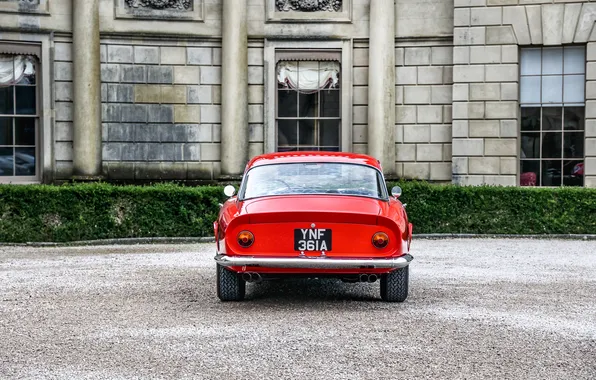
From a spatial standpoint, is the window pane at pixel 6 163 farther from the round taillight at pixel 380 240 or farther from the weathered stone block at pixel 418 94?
the round taillight at pixel 380 240

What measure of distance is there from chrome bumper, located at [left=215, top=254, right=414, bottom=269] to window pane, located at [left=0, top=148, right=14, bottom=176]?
1387 centimetres

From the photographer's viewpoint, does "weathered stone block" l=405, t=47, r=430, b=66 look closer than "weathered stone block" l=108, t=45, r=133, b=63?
No

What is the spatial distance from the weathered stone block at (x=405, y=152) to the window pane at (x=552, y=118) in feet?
9.73

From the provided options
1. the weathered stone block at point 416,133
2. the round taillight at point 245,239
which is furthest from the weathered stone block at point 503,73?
the round taillight at point 245,239

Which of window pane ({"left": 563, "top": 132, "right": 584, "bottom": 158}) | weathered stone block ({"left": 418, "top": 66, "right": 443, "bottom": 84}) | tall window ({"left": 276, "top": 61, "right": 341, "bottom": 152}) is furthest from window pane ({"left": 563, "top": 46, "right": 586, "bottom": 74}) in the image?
tall window ({"left": 276, "top": 61, "right": 341, "bottom": 152})

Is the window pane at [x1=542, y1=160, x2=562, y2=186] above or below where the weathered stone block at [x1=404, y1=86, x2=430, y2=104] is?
below

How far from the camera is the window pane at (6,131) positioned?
21.4 m

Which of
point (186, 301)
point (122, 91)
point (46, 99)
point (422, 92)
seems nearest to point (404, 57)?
point (422, 92)

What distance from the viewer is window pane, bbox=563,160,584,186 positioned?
21219 mm

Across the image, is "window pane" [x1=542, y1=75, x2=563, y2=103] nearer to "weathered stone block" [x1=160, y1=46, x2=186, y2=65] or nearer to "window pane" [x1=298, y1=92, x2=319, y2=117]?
"window pane" [x1=298, y1=92, x2=319, y2=117]

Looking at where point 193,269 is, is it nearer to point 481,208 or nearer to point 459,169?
point 481,208

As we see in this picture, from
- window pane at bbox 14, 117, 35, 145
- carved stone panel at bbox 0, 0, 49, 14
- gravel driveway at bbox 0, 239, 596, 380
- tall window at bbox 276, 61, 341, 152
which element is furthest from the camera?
tall window at bbox 276, 61, 341, 152

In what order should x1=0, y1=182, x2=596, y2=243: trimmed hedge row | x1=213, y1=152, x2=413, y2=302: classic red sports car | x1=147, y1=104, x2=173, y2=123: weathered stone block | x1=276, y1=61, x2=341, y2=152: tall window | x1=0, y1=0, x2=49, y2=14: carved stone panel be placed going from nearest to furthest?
x1=213, y1=152, x2=413, y2=302: classic red sports car, x1=0, y1=182, x2=596, y2=243: trimmed hedge row, x1=0, y1=0, x2=49, y2=14: carved stone panel, x1=147, y1=104, x2=173, y2=123: weathered stone block, x1=276, y1=61, x2=341, y2=152: tall window

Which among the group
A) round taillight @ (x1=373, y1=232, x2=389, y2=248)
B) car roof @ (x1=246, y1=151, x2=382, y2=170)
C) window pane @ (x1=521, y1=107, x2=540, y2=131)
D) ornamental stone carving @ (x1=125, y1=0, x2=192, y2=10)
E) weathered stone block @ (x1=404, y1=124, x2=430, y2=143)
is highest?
ornamental stone carving @ (x1=125, y1=0, x2=192, y2=10)
